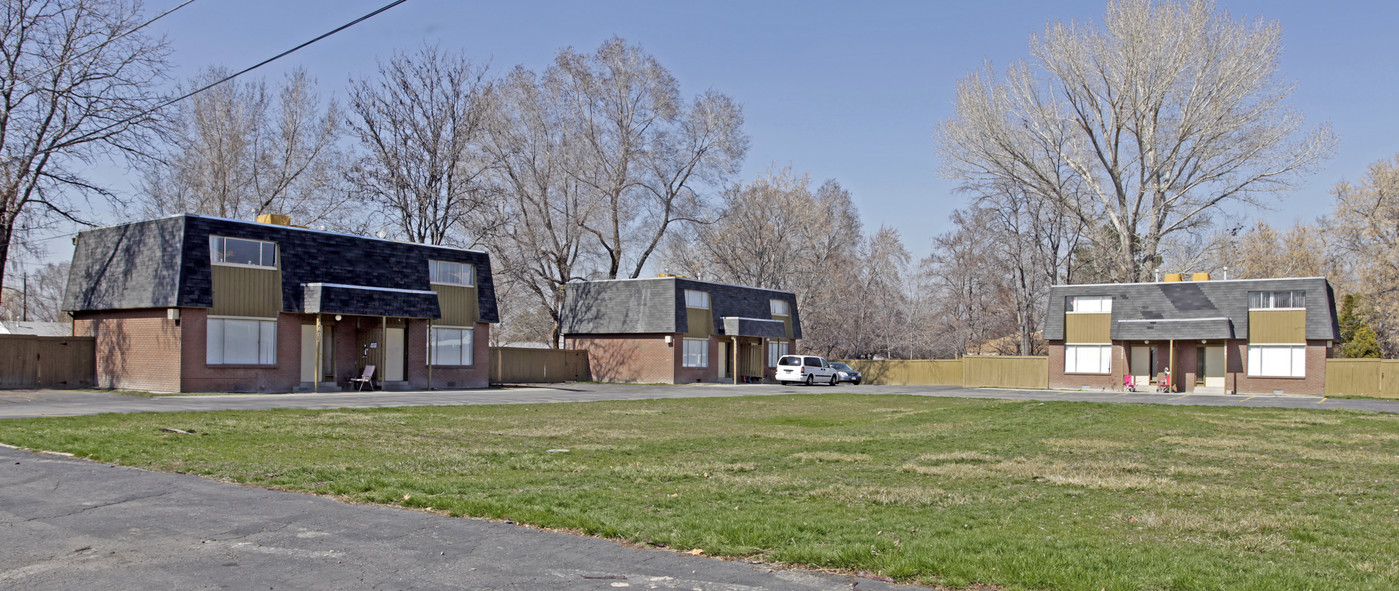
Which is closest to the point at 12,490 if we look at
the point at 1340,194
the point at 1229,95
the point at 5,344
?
the point at 5,344

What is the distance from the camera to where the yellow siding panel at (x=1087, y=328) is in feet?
168

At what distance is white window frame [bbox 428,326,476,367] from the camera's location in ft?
132

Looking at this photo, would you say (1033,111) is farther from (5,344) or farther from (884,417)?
(5,344)

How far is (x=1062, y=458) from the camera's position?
14758mm

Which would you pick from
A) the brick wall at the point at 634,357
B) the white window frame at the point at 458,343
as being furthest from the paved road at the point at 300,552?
the brick wall at the point at 634,357

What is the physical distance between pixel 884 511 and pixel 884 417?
15.6 metres

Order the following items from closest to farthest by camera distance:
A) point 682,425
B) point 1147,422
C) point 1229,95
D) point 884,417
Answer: point 682,425 < point 1147,422 < point 884,417 < point 1229,95

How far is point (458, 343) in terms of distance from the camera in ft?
135

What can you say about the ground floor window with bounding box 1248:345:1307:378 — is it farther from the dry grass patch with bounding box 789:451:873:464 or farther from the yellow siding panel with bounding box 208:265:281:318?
the yellow siding panel with bounding box 208:265:281:318

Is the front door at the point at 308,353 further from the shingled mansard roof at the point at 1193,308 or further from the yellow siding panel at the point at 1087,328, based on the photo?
the yellow siding panel at the point at 1087,328

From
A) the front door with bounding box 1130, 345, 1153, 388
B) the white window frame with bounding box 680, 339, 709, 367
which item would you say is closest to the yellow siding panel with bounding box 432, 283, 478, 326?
the white window frame with bounding box 680, 339, 709, 367

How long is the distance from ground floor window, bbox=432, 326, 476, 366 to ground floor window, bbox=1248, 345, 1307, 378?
35930mm

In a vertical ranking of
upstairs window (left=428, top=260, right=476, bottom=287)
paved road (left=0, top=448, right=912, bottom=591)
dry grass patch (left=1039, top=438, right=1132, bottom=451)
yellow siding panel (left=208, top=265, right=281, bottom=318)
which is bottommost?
dry grass patch (left=1039, top=438, right=1132, bottom=451)

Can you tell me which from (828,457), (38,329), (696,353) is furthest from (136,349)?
(828,457)
